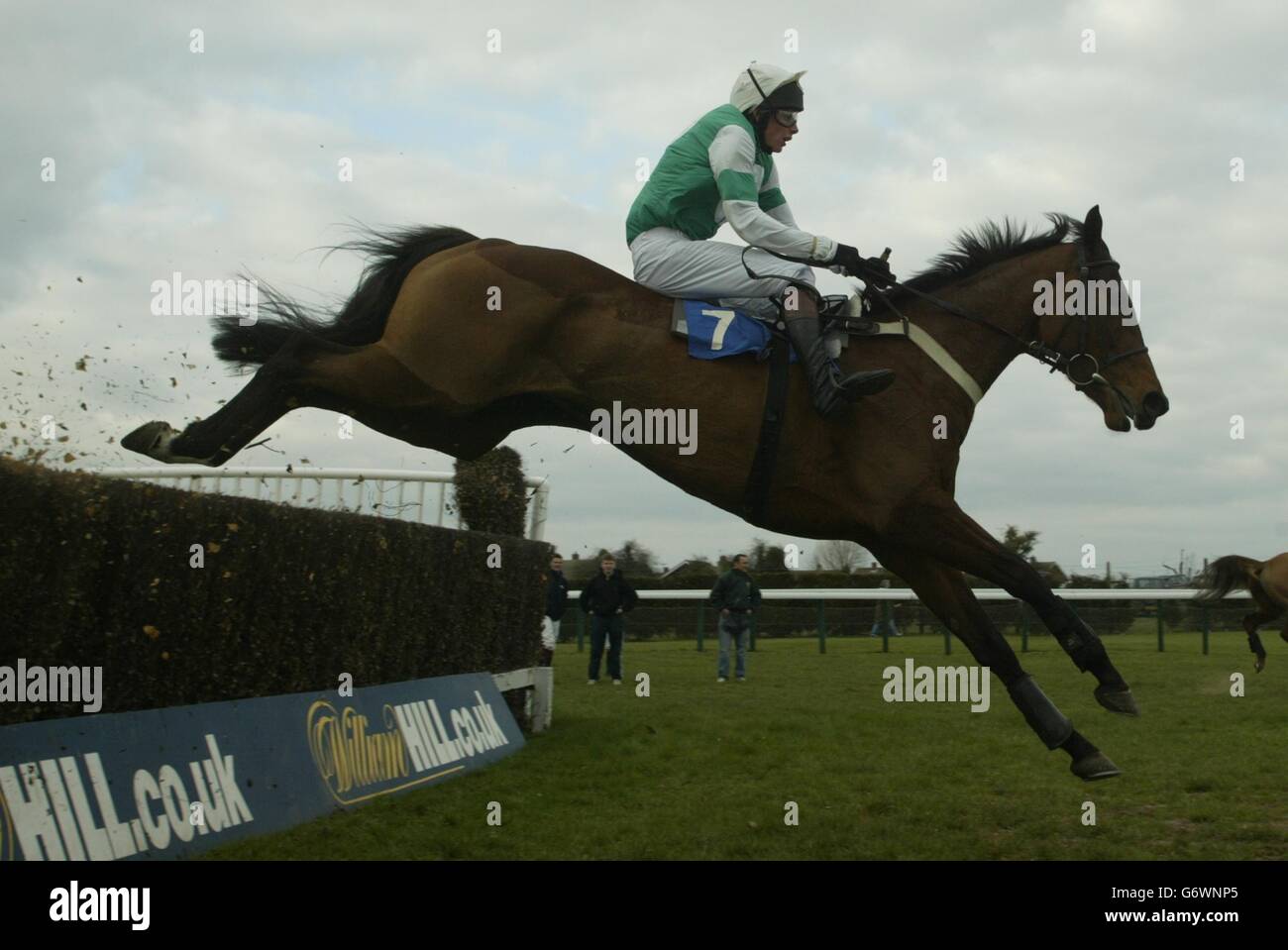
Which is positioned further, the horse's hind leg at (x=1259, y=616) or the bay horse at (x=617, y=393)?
the horse's hind leg at (x=1259, y=616)

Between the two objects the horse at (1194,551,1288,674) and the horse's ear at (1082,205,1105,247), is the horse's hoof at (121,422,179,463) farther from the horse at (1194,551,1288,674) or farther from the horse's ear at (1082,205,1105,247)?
the horse at (1194,551,1288,674)

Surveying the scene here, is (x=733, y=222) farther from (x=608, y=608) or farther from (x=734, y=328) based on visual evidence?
Answer: (x=608, y=608)

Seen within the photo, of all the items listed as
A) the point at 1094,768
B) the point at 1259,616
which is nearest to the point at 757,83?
the point at 1094,768

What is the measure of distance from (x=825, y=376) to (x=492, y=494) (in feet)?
20.5

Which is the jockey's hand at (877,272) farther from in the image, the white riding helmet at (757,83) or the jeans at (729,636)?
the jeans at (729,636)

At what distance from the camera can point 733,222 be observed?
4.80 meters

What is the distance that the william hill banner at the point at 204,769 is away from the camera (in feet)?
14.0

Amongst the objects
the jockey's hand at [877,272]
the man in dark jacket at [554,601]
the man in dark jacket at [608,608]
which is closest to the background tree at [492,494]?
the man in dark jacket at [554,601]

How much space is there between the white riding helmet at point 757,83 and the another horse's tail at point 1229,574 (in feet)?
38.4

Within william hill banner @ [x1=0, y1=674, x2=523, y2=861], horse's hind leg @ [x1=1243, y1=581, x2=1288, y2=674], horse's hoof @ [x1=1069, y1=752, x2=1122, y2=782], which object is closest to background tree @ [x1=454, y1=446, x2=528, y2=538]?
william hill banner @ [x1=0, y1=674, x2=523, y2=861]

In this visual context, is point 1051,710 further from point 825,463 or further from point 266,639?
point 266,639
